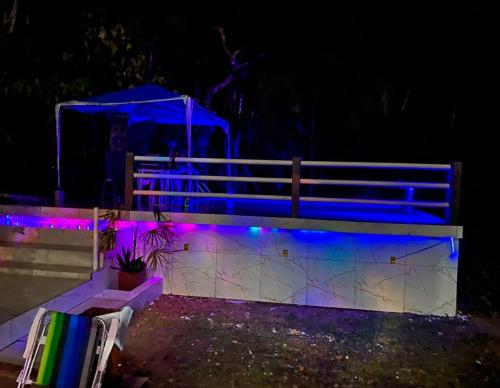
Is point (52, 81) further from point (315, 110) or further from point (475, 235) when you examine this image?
point (475, 235)

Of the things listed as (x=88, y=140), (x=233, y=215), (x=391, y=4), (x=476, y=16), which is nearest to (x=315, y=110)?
(x=391, y=4)

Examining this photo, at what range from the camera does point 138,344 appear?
4746 millimetres

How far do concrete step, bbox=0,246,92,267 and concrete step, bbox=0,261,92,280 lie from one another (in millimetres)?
95

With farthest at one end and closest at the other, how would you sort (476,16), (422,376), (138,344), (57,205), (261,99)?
(261,99)
(476,16)
(57,205)
(138,344)
(422,376)

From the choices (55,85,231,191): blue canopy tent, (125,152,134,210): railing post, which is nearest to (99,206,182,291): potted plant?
(125,152,134,210): railing post

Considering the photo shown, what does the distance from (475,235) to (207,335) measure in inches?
412

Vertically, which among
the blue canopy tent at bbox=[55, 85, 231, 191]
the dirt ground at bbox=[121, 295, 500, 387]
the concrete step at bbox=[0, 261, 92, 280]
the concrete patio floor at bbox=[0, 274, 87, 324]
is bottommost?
the dirt ground at bbox=[121, 295, 500, 387]

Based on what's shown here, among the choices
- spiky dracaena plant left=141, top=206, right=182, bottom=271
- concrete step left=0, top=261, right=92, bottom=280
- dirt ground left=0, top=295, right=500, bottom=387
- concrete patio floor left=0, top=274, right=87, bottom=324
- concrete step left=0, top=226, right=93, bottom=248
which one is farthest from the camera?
spiky dracaena plant left=141, top=206, right=182, bottom=271

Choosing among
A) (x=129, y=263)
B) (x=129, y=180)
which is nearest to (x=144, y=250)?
(x=129, y=263)

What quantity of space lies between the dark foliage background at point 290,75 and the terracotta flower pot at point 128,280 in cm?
499

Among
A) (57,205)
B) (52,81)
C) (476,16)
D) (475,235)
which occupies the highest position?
(476,16)

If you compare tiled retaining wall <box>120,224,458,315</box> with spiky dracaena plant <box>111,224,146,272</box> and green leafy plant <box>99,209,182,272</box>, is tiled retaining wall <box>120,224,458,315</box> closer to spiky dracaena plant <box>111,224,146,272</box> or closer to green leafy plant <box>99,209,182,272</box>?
green leafy plant <box>99,209,182,272</box>

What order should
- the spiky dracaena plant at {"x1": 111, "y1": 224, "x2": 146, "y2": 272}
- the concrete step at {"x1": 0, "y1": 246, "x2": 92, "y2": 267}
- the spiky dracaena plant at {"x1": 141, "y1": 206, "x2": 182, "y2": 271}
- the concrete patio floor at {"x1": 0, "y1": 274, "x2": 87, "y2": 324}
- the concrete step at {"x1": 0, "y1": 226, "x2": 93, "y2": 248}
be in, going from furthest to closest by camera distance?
the spiky dracaena plant at {"x1": 141, "y1": 206, "x2": 182, "y2": 271}, the concrete step at {"x1": 0, "y1": 226, "x2": 93, "y2": 248}, the spiky dracaena plant at {"x1": 111, "y1": 224, "x2": 146, "y2": 272}, the concrete step at {"x1": 0, "y1": 246, "x2": 92, "y2": 267}, the concrete patio floor at {"x1": 0, "y1": 274, "x2": 87, "y2": 324}

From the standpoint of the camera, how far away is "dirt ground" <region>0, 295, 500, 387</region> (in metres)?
4.13
